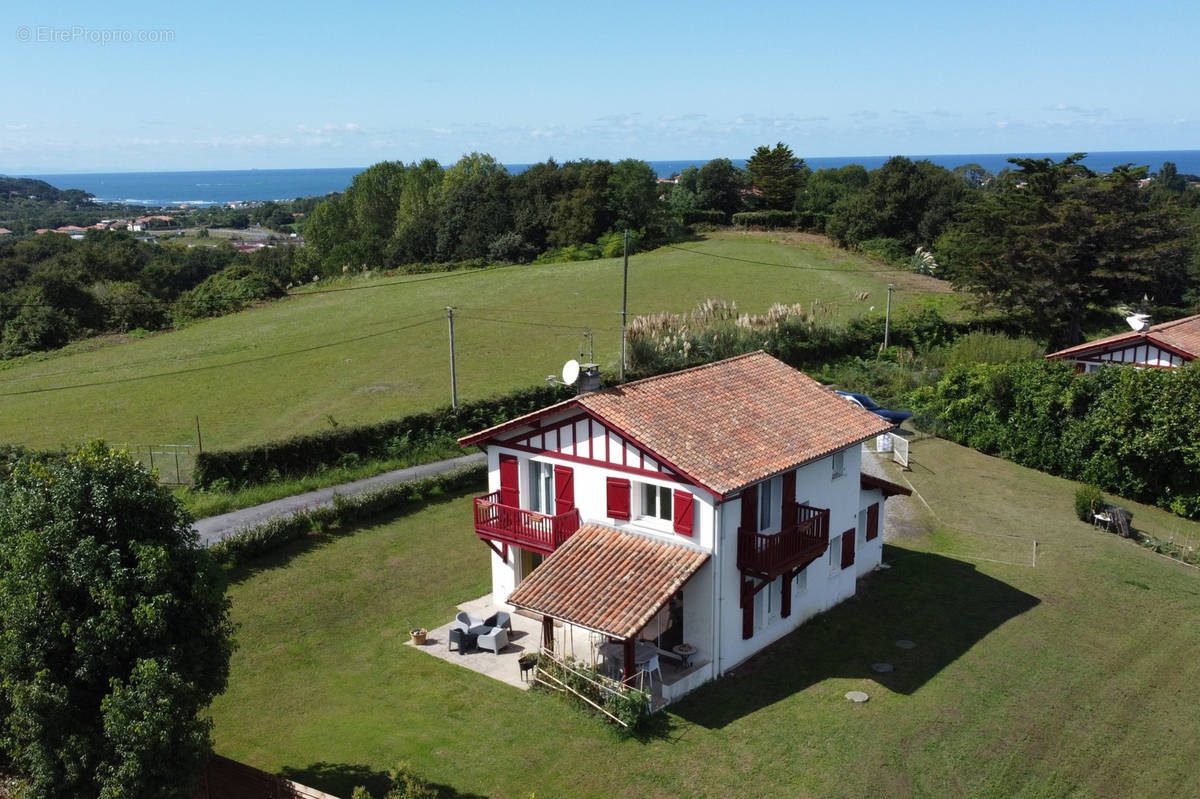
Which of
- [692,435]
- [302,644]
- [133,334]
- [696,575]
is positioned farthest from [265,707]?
[133,334]

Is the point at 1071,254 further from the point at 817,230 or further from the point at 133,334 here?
the point at 133,334

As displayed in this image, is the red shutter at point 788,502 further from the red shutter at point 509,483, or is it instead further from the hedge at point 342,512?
the hedge at point 342,512

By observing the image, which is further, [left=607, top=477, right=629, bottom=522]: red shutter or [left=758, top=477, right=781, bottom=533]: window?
[left=758, top=477, right=781, bottom=533]: window

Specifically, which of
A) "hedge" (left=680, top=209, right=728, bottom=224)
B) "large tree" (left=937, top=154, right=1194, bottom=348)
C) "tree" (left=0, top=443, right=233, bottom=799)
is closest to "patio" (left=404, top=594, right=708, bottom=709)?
"tree" (left=0, top=443, right=233, bottom=799)

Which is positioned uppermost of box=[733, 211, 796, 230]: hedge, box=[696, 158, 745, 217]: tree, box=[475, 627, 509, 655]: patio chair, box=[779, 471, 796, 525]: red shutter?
box=[696, 158, 745, 217]: tree

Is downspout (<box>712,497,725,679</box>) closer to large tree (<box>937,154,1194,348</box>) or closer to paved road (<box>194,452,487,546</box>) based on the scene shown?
paved road (<box>194,452,487,546</box>)

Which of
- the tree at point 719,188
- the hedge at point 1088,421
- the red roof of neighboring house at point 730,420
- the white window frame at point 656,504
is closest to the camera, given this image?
the red roof of neighboring house at point 730,420

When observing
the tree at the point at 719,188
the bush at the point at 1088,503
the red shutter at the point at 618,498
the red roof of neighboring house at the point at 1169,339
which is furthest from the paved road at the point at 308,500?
the tree at the point at 719,188
